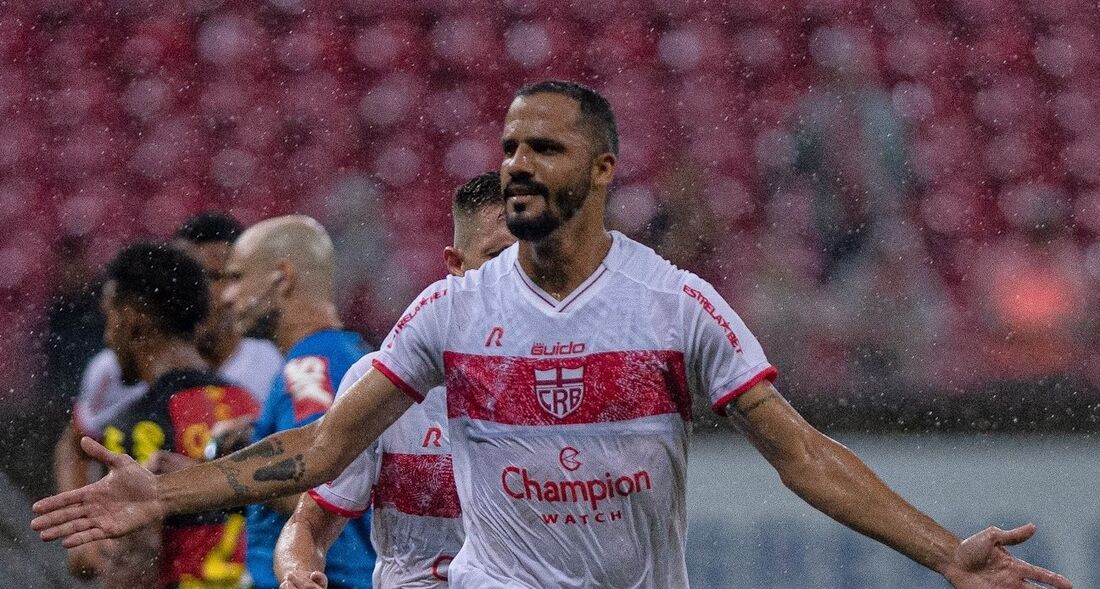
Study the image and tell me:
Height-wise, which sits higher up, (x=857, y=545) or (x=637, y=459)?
(x=637, y=459)

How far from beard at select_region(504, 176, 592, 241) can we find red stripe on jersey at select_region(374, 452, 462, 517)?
0.83 meters

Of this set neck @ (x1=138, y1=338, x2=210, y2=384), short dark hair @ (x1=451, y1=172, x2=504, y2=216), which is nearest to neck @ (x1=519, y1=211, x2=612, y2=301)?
short dark hair @ (x1=451, y1=172, x2=504, y2=216)

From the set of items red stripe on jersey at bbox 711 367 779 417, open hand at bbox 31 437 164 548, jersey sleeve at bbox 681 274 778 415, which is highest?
jersey sleeve at bbox 681 274 778 415

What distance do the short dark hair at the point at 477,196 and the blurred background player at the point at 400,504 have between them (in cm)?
53

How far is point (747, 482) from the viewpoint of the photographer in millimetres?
6652

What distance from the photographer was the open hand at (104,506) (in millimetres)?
3004

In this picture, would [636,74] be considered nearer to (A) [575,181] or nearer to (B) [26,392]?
(B) [26,392]

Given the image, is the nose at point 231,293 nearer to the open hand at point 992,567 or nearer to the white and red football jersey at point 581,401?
the white and red football jersey at point 581,401

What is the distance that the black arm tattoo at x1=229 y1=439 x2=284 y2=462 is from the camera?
322 cm

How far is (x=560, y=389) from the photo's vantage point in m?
3.13

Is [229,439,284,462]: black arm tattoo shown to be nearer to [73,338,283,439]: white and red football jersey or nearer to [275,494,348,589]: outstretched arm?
[275,494,348,589]: outstretched arm

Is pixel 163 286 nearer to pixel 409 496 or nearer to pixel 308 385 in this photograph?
pixel 308 385

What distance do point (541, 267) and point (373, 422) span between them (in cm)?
48

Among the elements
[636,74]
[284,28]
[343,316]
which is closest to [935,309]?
[636,74]
